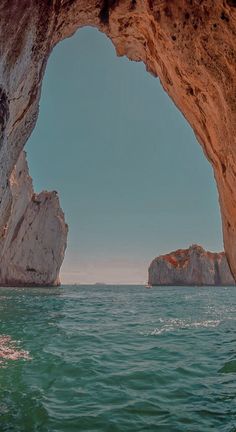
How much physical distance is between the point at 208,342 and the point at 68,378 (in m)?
6.00

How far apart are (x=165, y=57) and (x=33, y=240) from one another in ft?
213

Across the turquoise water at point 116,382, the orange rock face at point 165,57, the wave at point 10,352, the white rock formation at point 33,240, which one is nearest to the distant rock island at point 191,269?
the white rock formation at point 33,240

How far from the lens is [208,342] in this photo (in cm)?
1078

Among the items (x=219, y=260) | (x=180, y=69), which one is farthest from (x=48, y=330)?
(x=219, y=260)

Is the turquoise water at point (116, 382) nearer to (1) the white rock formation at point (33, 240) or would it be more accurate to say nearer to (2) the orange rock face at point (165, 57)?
(2) the orange rock face at point (165, 57)

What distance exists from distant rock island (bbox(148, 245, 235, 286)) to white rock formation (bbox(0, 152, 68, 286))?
55.1 m

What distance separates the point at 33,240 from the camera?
226 ft

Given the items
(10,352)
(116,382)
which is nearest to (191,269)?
(10,352)

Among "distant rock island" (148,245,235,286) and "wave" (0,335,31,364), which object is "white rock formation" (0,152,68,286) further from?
"distant rock island" (148,245,235,286)

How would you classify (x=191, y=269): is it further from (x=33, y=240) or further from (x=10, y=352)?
(x=10, y=352)

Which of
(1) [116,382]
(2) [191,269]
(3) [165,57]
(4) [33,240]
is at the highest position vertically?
(4) [33,240]

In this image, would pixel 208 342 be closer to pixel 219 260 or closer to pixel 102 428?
pixel 102 428

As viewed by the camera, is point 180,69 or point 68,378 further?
point 180,69

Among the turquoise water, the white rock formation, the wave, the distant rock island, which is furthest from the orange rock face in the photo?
the distant rock island
